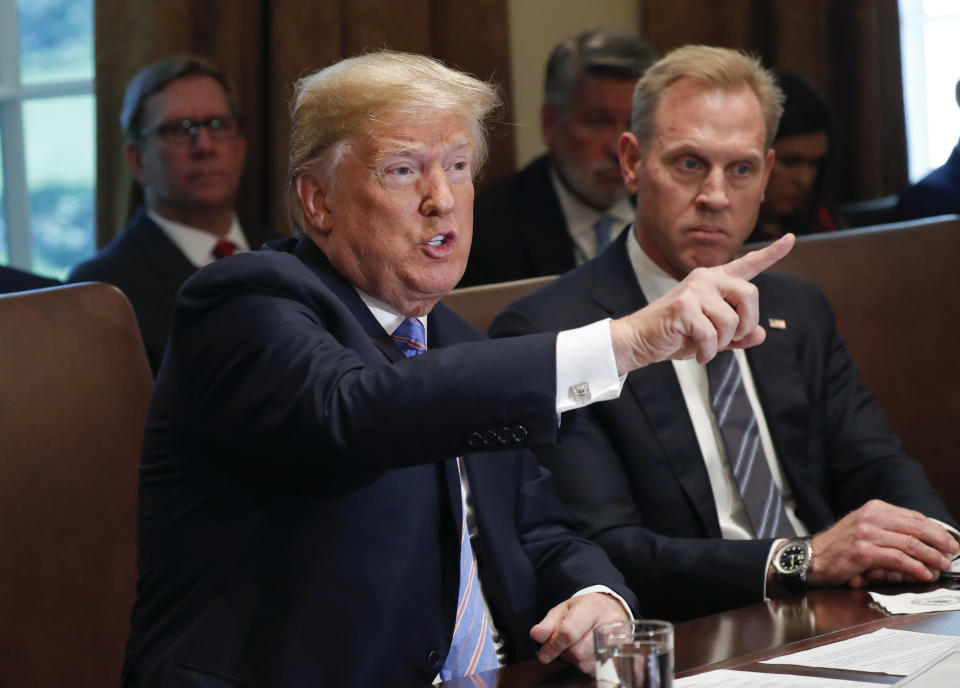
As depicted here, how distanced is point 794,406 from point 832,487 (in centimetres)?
20

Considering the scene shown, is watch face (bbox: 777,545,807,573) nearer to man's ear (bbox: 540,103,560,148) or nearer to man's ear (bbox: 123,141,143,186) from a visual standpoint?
man's ear (bbox: 540,103,560,148)

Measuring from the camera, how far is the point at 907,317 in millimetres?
2912

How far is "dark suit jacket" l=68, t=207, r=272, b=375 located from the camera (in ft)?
10.5

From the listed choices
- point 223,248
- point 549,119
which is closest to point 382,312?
point 223,248

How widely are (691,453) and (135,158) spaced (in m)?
2.09

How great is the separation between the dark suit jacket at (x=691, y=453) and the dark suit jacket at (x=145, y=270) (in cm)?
124

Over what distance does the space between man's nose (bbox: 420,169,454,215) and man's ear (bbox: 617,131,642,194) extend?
873 millimetres

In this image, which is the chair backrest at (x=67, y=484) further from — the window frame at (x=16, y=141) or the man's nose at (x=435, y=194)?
the window frame at (x=16, y=141)

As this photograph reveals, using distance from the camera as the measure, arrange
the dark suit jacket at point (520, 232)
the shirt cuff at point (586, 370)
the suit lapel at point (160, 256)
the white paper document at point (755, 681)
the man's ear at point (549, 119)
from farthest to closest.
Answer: the man's ear at point (549, 119) → the dark suit jacket at point (520, 232) → the suit lapel at point (160, 256) → the shirt cuff at point (586, 370) → the white paper document at point (755, 681)

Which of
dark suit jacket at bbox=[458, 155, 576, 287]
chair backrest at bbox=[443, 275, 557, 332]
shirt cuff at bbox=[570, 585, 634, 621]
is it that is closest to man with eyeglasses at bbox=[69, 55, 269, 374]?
dark suit jacket at bbox=[458, 155, 576, 287]

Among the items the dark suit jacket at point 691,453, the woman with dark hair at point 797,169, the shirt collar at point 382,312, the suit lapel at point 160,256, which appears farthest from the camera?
the woman with dark hair at point 797,169

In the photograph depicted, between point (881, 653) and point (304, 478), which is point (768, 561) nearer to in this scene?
point (881, 653)

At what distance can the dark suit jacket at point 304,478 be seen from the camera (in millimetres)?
1325

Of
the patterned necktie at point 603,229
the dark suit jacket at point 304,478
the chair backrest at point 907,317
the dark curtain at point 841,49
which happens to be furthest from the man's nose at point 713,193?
the dark curtain at point 841,49
